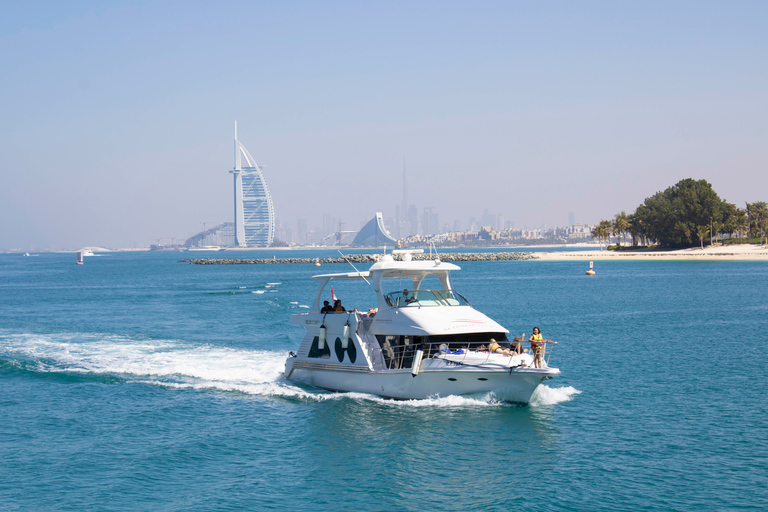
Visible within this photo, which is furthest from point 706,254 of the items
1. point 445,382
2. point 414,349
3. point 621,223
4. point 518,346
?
point 445,382

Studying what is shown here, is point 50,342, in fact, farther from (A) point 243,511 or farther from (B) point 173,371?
(A) point 243,511

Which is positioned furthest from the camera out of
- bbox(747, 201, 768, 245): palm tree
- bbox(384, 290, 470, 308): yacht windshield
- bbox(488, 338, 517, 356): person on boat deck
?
bbox(747, 201, 768, 245): palm tree

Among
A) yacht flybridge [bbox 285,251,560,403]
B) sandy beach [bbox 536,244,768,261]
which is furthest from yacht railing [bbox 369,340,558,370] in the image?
sandy beach [bbox 536,244,768,261]

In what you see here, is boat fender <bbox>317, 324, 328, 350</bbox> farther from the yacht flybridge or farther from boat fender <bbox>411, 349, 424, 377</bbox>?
boat fender <bbox>411, 349, 424, 377</bbox>

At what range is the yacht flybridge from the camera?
17.0 meters

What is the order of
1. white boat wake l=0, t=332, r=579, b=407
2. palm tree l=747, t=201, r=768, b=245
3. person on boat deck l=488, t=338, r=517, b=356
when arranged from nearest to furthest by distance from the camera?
person on boat deck l=488, t=338, r=517, b=356 < white boat wake l=0, t=332, r=579, b=407 < palm tree l=747, t=201, r=768, b=245

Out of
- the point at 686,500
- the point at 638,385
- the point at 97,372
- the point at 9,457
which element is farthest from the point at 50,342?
the point at 686,500

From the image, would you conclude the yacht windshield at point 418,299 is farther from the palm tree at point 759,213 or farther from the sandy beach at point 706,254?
the palm tree at point 759,213

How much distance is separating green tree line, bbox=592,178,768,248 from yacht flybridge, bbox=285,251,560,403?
122 metres

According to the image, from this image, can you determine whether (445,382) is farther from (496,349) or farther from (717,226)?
(717,226)

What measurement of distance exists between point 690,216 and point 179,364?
12486 cm

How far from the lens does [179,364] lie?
26.0 m

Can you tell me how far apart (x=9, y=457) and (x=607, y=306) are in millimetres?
39145

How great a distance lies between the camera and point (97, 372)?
80.1ft
